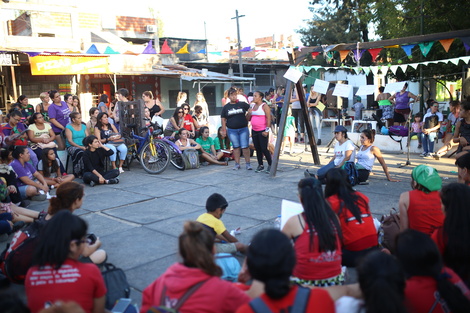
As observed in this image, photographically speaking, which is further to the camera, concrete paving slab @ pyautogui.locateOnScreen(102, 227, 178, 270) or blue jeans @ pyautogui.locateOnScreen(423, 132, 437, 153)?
blue jeans @ pyautogui.locateOnScreen(423, 132, 437, 153)

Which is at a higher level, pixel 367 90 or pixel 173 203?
pixel 367 90

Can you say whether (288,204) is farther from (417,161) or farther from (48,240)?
(417,161)

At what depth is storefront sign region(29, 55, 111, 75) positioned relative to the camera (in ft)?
50.2

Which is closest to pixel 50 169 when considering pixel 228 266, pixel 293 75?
pixel 293 75

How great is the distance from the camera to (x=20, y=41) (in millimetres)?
18031

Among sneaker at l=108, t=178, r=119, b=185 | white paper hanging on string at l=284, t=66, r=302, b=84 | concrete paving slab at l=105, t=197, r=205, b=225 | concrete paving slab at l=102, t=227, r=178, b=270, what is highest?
white paper hanging on string at l=284, t=66, r=302, b=84

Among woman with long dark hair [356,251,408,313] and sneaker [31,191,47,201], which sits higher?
woman with long dark hair [356,251,408,313]

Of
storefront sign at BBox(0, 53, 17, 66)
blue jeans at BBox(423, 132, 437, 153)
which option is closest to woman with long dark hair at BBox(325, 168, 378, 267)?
blue jeans at BBox(423, 132, 437, 153)

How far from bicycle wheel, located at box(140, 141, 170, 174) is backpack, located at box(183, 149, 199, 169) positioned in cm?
48

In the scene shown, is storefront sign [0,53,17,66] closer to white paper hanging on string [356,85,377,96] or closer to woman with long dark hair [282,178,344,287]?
white paper hanging on string [356,85,377,96]

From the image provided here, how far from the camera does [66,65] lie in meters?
16.2

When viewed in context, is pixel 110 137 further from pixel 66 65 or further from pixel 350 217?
pixel 66 65

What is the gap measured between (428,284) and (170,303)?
148 centimetres

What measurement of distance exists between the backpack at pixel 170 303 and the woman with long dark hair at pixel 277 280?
38 centimetres
